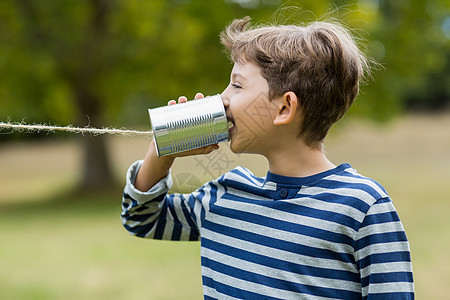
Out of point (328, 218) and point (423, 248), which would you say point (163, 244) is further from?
point (328, 218)

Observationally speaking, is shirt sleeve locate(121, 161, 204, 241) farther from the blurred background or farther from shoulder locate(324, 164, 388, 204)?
the blurred background

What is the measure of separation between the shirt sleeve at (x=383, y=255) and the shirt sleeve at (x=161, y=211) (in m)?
0.57

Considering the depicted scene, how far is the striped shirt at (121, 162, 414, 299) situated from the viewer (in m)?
1.33

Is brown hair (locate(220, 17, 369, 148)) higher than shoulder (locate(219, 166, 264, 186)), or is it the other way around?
brown hair (locate(220, 17, 369, 148))

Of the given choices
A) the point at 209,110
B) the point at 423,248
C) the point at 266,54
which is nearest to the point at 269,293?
the point at 209,110

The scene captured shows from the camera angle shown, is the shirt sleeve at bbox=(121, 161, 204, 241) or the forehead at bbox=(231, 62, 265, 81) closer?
the forehead at bbox=(231, 62, 265, 81)

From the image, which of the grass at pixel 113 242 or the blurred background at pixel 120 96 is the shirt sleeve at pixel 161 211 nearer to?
the grass at pixel 113 242

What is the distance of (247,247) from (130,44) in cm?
880

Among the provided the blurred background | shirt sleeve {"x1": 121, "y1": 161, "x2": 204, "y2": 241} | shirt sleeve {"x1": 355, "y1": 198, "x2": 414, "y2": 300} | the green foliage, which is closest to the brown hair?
shirt sleeve {"x1": 355, "y1": 198, "x2": 414, "y2": 300}

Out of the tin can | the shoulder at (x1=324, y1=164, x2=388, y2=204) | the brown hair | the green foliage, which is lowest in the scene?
the shoulder at (x1=324, y1=164, x2=388, y2=204)

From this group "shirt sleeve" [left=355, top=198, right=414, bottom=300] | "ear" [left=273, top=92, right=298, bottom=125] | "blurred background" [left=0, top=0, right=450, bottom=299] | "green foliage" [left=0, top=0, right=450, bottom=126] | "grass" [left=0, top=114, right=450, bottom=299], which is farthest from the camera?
"green foliage" [left=0, top=0, right=450, bottom=126]

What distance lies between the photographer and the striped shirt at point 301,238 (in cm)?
133

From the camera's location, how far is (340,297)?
54.7 inches

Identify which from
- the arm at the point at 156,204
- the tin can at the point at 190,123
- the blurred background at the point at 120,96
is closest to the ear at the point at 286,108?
the tin can at the point at 190,123
